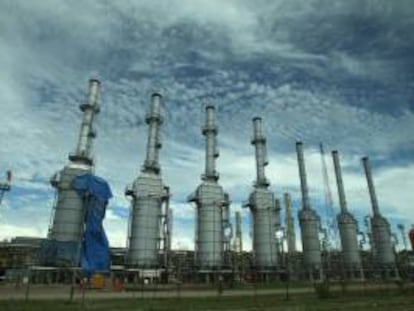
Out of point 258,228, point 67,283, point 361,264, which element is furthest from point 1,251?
point 361,264

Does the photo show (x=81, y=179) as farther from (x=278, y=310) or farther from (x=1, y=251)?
(x=278, y=310)

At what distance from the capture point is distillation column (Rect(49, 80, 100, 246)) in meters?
72.6

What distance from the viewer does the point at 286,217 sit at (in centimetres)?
13500

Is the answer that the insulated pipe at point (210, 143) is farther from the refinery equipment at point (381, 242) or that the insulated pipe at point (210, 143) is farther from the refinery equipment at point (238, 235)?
the refinery equipment at point (381, 242)

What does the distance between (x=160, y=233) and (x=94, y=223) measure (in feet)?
46.6

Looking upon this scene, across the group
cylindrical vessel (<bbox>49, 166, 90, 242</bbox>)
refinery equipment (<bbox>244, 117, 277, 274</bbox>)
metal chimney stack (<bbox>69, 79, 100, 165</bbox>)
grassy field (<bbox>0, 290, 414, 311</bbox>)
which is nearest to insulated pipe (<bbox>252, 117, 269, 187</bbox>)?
refinery equipment (<bbox>244, 117, 277, 274</bbox>)

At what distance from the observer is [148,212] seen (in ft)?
258

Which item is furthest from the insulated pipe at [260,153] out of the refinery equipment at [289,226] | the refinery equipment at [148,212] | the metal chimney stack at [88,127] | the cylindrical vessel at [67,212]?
the cylindrical vessel at [67,212]

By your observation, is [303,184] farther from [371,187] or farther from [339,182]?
[371,187]

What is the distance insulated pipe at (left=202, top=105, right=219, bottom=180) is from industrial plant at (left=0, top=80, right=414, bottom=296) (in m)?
0.23

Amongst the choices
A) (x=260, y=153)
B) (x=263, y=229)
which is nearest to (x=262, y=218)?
(x=263, y=229)

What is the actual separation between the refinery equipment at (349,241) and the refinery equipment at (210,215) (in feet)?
119

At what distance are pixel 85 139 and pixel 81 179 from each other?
10043mm

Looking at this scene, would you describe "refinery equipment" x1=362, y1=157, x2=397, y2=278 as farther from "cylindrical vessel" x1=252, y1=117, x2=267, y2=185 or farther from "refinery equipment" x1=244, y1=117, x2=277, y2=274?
"cylindrical vessel" x1=252, y1=117, x2=267, y2=185
